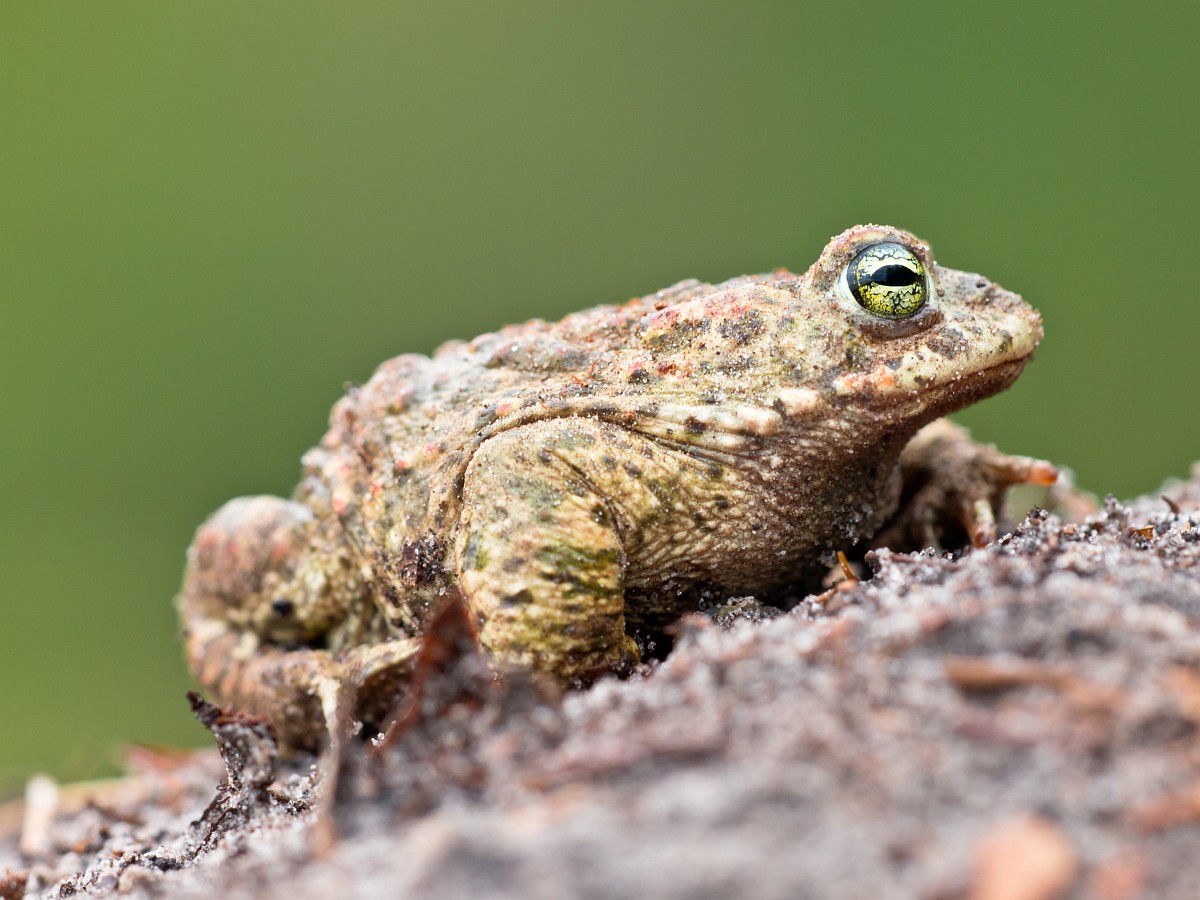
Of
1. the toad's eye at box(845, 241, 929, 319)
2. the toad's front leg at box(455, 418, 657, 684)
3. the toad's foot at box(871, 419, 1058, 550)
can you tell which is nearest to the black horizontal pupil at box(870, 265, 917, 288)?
the toad's eye at box(845, 241, 929, 319)

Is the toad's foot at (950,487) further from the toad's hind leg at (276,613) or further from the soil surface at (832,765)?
the toad's hind leg at (276,613)

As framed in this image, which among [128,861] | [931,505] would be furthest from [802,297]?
[128,861]

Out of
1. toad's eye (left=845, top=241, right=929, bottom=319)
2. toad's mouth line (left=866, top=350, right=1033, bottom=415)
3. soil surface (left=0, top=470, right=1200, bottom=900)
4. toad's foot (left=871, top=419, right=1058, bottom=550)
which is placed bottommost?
soil surface (left=0, top=470, right=1200, bottom=900)

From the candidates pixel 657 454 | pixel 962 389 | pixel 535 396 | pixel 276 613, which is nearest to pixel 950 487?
pixel 962 389

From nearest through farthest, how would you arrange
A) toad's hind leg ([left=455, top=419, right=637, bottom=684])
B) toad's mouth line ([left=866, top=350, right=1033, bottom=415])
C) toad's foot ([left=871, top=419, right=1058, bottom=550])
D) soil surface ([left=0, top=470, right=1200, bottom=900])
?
soil surface ([left=0, top=470, right=1200, bottom=900]) → toad's hind leg ([left=455, top=419, right=637, bottom=684]) → toad's mouth line ([left=866, top=350, right=1033, bottom=415]) → toad's foot ([left=871, top=419, right=1058, bottom=550])

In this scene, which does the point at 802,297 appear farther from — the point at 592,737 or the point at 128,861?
the point at 128,861

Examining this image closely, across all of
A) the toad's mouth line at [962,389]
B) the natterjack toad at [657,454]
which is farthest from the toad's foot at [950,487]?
the toad's mouth line at [962,389]

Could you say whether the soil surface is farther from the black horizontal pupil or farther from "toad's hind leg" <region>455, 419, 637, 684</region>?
the black horizontal pupil
